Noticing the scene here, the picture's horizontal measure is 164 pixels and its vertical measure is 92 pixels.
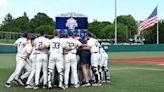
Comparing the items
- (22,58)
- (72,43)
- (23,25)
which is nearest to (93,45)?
(72,43)

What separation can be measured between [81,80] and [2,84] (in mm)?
2743

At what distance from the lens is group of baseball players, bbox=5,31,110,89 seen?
12.1 m

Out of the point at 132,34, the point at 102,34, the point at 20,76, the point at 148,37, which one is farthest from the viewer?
the point at 132,34

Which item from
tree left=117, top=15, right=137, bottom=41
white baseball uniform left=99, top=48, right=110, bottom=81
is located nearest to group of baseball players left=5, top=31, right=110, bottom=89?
white baseball uniform left=99, top=48, right=110, bottom=81

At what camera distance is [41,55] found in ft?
39.8

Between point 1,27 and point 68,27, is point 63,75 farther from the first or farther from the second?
point 1,27

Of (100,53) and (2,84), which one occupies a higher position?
(100,53)

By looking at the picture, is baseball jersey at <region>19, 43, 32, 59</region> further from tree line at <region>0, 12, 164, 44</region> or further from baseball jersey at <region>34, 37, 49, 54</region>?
tree line at <region>0, 12, 164, 44</region>

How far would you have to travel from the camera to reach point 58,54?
12.0 metres

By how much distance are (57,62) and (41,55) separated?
0.56 meters

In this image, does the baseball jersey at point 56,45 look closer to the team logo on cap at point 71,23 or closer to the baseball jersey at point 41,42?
the baseball jersey at point 41,42

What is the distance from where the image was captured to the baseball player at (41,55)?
12.0 meters

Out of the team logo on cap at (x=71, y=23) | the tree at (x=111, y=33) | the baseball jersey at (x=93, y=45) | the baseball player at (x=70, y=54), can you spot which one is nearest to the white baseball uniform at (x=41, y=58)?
the baseball player at (x=70, y=54)

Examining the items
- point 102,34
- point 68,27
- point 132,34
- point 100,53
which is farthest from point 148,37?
point 100,53
